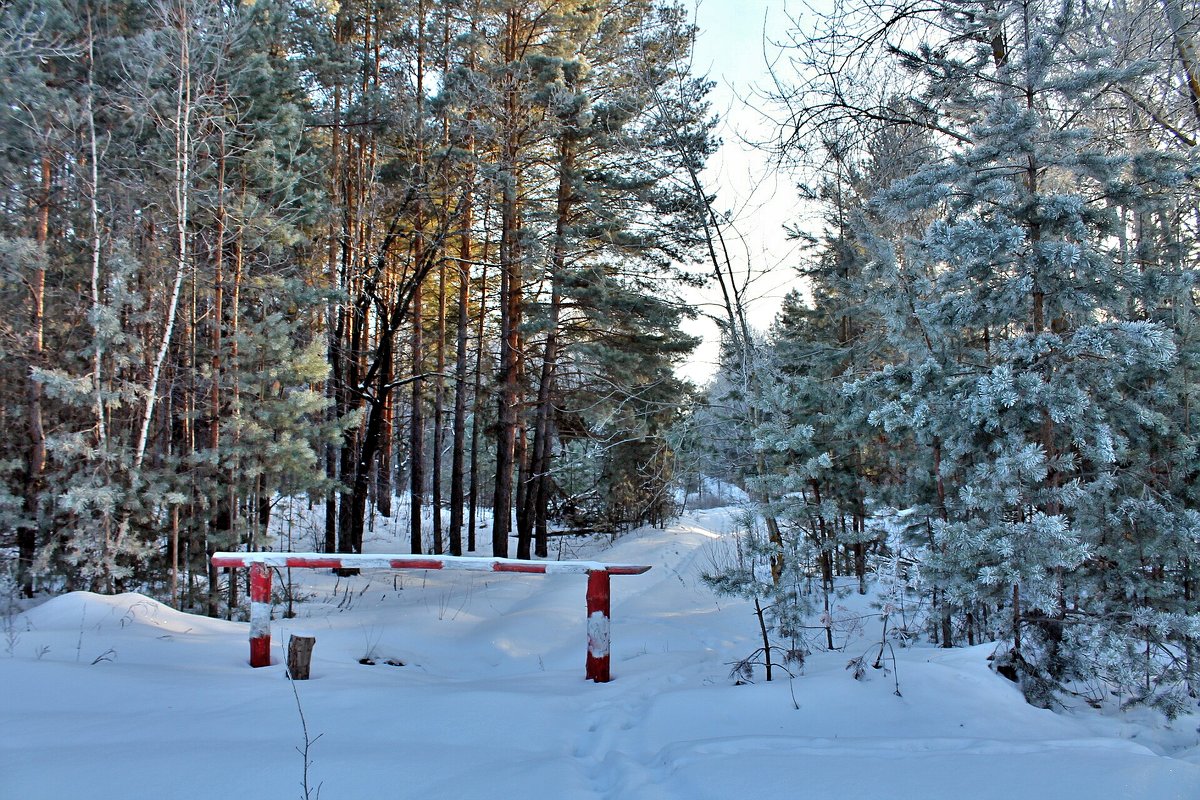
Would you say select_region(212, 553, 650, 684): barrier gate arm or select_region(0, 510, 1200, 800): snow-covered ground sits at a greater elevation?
select_region(212, 553, 650, 684): barrier gate arm

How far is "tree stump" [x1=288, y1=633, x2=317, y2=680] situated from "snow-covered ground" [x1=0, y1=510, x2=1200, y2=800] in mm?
123

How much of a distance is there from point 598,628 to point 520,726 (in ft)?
4.60

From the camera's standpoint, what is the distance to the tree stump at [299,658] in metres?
5.00

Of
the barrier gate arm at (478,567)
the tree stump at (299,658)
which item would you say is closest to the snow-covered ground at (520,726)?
the tree stump at (299,658)

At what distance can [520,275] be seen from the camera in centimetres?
1427

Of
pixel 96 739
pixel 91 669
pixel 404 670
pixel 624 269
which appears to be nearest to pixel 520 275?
pixel 624 269

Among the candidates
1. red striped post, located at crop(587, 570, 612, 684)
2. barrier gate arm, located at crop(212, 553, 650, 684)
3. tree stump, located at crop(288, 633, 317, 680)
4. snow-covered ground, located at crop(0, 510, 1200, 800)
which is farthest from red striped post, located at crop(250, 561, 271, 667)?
red striped post, located at crop(587, 570, 612, 684)

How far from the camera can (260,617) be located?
17.7ft

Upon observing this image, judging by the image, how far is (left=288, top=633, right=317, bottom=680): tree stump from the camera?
5000 mm

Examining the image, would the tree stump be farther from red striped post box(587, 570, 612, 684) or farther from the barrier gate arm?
red striped post box(587, 570, 612, 684)

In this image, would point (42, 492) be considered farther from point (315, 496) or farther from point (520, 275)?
point (520, 275)

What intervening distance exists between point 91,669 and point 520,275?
10732mm

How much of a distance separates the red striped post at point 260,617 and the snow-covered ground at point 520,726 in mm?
222

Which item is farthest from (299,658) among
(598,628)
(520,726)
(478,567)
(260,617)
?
(598,628)
